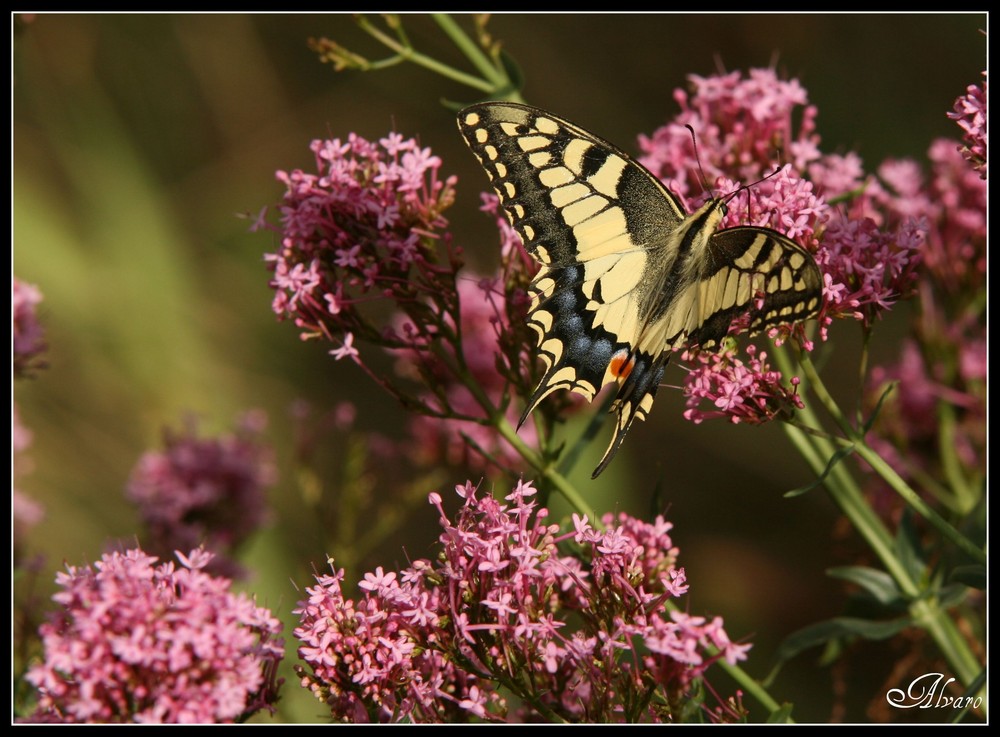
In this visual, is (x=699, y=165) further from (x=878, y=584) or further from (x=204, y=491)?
(x=204, y=491)

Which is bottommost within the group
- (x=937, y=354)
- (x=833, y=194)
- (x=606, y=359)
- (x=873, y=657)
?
(x=873, y=657)

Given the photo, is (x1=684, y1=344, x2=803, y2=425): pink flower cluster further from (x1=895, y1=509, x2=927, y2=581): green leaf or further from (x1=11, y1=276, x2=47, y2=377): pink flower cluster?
(x1=11, y1=276, x2=47, y2=377): pink flower cluster

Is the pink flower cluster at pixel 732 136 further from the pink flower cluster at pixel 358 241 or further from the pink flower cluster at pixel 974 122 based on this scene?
the pink flower cluster at pixel 358 241

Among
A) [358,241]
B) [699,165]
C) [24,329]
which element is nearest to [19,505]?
[24,329]

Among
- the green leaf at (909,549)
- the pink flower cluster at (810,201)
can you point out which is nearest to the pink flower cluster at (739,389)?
the pink flower cluster at (810,201)

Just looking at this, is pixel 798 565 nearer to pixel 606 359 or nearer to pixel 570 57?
pixel 570 57

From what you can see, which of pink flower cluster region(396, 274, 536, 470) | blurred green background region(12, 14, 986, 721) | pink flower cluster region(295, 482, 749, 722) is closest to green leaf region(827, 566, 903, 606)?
pink flower cluster region(295, 482, 749, 722)

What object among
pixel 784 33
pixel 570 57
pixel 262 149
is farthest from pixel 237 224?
pixel 784 33
